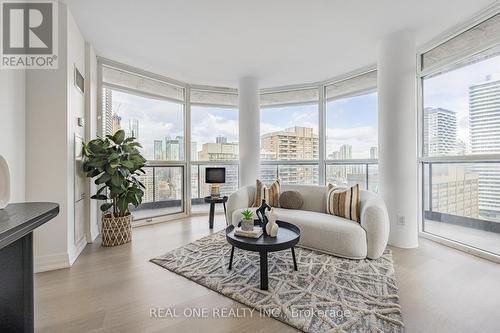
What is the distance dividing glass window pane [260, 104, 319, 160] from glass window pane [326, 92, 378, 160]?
32 cm

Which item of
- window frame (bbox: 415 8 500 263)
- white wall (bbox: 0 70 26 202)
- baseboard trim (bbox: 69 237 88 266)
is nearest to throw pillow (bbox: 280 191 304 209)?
window frame (bbox: 415 8 500 263)

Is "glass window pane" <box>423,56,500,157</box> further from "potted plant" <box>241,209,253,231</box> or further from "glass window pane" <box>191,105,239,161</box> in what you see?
"glass window pane" <box>191,105,239,161</box>

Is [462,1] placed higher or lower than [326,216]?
higher

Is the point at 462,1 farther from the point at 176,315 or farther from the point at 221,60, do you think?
the point at 176,315

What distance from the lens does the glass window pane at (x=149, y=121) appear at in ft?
13.4

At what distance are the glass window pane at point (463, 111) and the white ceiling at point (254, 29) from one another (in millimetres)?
647

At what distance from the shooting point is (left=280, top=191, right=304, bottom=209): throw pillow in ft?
12.3

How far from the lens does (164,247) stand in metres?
3.23

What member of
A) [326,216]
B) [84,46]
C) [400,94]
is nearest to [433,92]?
[400,94]

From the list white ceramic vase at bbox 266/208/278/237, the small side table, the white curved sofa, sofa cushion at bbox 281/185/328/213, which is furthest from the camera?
the small side table

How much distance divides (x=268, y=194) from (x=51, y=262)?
9.42 ft

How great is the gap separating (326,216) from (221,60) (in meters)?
3.03

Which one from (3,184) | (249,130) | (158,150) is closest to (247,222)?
(3,184)

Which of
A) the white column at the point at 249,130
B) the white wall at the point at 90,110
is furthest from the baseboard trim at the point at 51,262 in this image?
the white column at the point at 249,130
